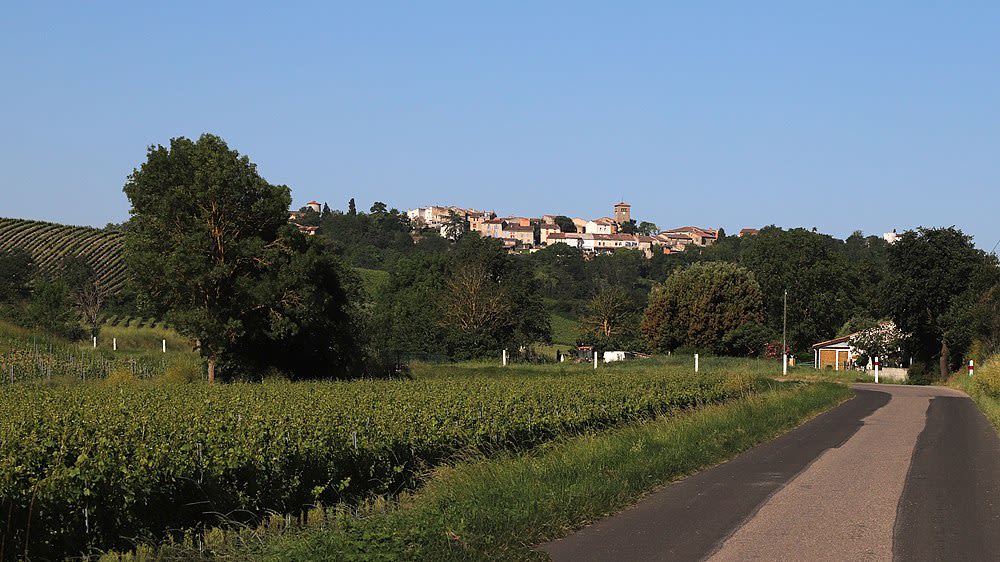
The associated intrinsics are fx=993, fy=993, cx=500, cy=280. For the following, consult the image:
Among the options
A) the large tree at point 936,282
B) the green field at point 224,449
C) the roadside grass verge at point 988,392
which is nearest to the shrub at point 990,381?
the roadside grass verge at point 988,392

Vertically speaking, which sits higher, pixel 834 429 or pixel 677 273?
pixel 677 273

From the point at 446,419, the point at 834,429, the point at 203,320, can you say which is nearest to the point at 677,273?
the point at 203,320

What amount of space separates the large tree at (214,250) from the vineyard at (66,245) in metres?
46.8

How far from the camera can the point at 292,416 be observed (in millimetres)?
16453

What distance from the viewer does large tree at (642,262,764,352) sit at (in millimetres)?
80500

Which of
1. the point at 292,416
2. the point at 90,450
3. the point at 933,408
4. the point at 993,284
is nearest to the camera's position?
the point at 90,450

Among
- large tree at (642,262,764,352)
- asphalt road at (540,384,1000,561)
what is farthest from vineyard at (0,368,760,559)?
large tree at (642,262,764,352)

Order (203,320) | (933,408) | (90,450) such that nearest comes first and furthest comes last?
(90,450)
(933,408)
(203,320)

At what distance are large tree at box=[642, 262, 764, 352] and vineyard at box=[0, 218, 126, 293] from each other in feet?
156

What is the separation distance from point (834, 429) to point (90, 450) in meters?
17.4

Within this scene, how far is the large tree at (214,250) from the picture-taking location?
41.6 m

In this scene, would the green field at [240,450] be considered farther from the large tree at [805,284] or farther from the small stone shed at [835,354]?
the large tree at [805,284]

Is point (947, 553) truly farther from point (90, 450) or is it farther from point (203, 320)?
point (203, 320)

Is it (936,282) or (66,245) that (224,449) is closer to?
(936,282)
